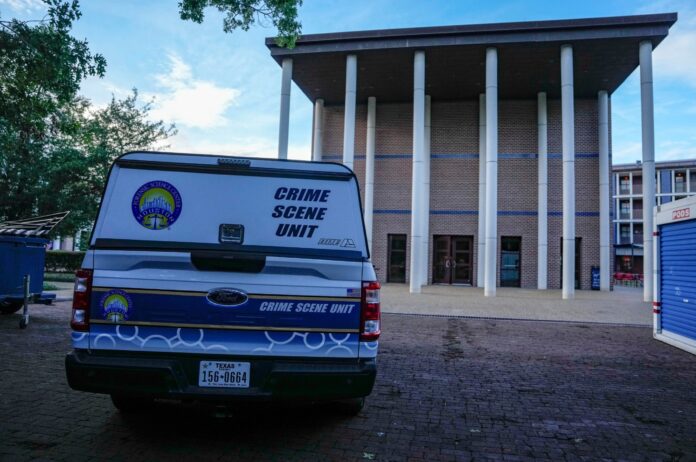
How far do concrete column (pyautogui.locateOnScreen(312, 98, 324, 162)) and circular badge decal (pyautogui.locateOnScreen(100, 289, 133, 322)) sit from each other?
24.0m

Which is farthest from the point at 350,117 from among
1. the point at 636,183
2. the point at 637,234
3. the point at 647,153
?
the point at 637,234

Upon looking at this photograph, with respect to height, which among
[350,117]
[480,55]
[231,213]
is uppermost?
[480,55]

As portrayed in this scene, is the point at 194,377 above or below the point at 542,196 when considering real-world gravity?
below

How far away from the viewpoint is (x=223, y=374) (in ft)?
10.5

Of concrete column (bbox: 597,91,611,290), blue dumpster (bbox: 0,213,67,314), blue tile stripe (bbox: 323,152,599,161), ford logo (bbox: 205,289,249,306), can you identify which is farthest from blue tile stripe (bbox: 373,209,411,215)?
ford logo (bbox: 205,289,249,306)

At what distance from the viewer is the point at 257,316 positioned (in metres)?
3.25

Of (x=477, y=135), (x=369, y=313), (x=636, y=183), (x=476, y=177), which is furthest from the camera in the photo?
(x=636, y=183)

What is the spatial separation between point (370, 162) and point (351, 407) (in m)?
22.0

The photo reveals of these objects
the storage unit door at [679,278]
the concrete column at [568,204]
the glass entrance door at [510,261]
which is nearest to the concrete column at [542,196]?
the glass entrance door at [510,261]

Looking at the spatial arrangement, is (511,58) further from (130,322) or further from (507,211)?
(130,322)

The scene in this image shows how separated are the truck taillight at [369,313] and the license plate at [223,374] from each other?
89 centimetres

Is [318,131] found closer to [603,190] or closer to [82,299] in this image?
[603,190]

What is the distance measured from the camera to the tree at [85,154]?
1928cm

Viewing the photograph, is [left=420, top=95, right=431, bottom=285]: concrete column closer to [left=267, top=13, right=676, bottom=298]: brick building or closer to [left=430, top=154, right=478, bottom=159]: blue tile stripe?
[left=267, top=13, right=676, bottom=298]: brick building
